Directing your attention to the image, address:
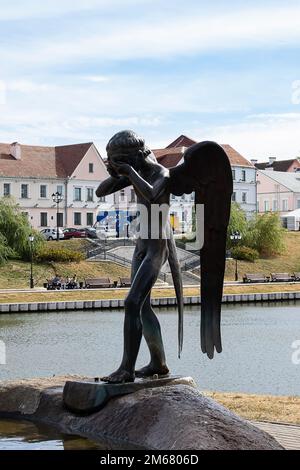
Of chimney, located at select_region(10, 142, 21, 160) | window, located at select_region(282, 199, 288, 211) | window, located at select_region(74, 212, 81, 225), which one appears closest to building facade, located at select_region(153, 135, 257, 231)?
window, located at select_region(282, 199, 288, 211)

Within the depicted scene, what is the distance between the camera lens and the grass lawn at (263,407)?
11.3m

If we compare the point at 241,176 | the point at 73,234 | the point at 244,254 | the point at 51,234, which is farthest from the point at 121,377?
the point at 241,176

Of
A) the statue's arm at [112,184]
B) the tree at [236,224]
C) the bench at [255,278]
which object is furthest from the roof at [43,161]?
the statue's arm at [112,184]

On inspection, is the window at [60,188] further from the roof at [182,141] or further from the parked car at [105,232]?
the roof at [182,141]

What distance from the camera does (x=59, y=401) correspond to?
980cm

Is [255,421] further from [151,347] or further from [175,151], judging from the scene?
[175,151]

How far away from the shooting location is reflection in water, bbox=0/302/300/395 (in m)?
18.4

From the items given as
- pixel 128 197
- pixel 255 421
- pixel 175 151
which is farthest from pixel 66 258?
pixel 255 421

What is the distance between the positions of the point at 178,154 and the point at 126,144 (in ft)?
196

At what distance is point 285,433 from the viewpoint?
9711mm

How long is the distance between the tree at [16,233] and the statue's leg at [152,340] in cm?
4027

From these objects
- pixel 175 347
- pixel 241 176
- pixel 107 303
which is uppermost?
pixel 241 176

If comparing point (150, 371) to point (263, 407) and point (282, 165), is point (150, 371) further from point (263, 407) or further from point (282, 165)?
point (282, 165)
